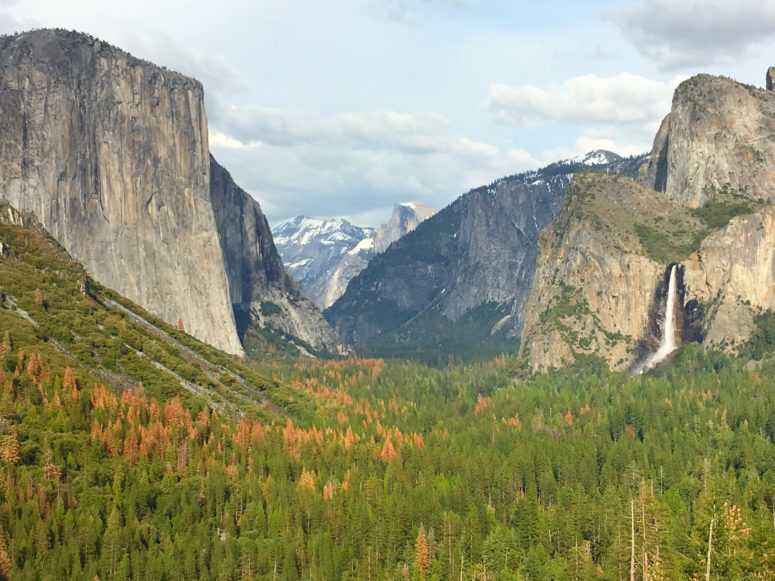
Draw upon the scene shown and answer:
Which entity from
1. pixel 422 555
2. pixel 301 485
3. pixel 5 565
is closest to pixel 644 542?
pixel 422 555

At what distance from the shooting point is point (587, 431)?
19950 cm

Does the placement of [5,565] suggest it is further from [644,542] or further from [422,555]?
[644,542]

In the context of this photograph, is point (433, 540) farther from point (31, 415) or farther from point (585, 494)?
point (31, 415)

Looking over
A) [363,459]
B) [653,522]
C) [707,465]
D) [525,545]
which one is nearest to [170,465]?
[363,459]

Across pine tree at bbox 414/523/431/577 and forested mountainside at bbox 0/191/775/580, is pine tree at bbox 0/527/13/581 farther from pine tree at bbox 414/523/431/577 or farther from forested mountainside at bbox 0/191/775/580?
pine tree at bbox 414/523/431/577

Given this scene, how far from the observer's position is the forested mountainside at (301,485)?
11700 cm

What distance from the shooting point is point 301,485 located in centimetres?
14838

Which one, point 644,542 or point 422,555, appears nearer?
point 644,542

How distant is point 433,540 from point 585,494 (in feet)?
103

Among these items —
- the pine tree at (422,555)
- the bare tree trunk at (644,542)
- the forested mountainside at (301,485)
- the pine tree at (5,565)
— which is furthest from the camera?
the pine tree at (422,555)

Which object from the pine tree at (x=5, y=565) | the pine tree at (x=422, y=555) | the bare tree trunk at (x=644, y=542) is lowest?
the pine tree at (x=5, y=565)

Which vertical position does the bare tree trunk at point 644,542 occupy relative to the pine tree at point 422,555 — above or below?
above

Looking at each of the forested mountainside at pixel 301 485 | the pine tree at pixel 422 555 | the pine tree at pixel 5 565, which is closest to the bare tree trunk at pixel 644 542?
the forested mountainside at pixel 301 485

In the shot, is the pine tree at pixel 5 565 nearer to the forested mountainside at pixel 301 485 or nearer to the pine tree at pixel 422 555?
the forested mountainside at pixel 301 485
